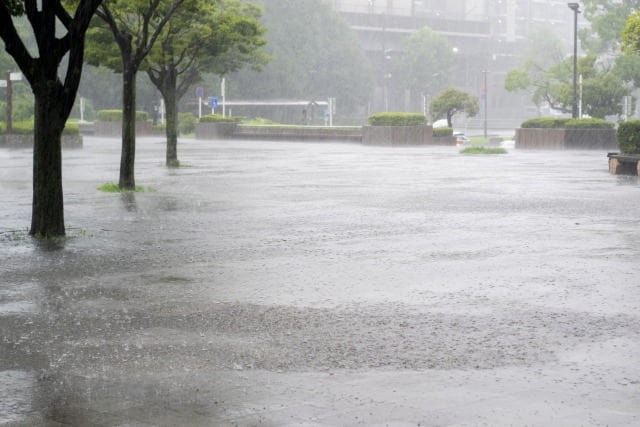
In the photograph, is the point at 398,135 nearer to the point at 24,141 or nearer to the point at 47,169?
the point at 24,141

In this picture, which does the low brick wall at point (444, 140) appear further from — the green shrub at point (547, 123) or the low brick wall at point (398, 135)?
the green shrub at point (547, 123)

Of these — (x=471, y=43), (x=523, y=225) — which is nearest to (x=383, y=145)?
(x=523, y=225)

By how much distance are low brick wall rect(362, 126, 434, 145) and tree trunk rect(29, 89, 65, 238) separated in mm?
40371

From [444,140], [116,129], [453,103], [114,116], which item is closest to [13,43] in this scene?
[444,140]

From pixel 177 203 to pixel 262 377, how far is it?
43.3 ft

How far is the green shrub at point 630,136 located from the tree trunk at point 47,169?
19481 mm

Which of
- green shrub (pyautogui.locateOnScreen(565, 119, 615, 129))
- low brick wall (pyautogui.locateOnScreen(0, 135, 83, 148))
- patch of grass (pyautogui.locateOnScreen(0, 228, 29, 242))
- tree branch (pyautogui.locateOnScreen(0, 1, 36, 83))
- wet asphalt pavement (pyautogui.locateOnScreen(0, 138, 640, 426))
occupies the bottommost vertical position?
wet asphalt pavement (pyautogui.locateOnScreen(0, 138, 640, 426))

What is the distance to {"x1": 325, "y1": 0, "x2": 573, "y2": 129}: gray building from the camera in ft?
435

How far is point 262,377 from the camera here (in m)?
7.03

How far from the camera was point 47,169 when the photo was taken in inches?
576

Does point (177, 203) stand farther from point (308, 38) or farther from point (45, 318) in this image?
point (308, 38)

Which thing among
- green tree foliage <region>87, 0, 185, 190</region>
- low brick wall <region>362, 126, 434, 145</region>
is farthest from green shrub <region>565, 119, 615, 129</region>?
green tree foliage <region>87, 0, 185, 190</region>

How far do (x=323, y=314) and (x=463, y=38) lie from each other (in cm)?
13833

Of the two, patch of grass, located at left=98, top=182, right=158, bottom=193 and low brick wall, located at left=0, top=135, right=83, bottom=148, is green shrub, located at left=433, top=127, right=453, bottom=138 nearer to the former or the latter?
low brick wall, located at left=0, top=135, right=83, bottom=148
